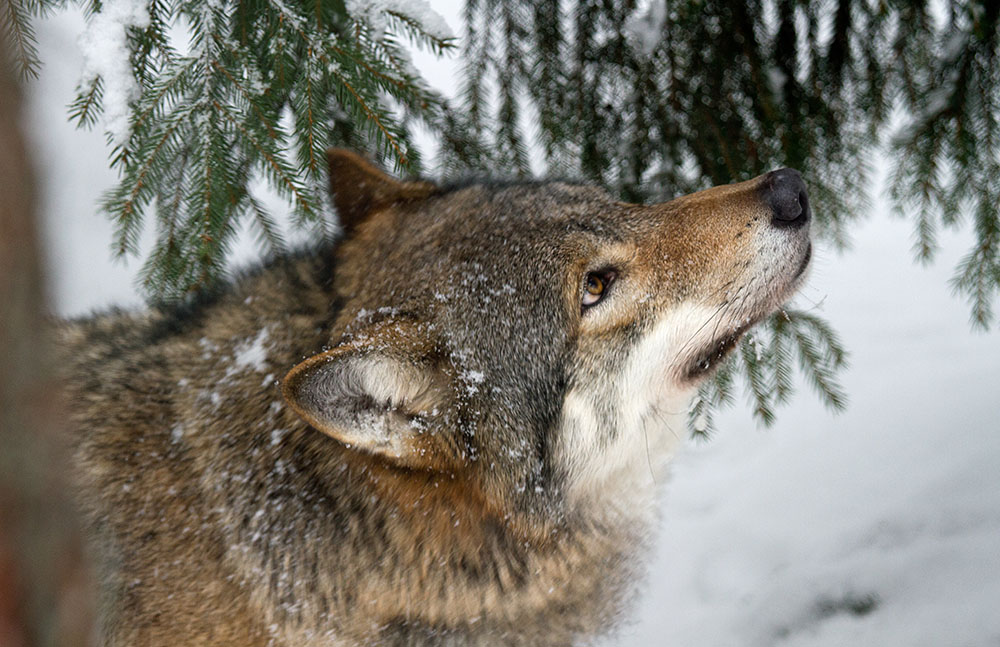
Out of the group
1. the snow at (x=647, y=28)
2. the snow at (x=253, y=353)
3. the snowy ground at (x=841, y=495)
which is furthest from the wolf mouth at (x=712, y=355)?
the snow at (x=647, y=28)

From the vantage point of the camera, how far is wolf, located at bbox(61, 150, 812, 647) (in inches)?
78.7

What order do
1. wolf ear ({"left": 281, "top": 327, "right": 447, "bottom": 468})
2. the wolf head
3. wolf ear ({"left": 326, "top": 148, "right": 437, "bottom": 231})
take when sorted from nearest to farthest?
wolf ear ({"left": 281, "top": 327, "right": 447, "bottom": 468}), the wolf head, wolf ear ({"left": 326, "top": 148, "right": 437, "bottom": 231})

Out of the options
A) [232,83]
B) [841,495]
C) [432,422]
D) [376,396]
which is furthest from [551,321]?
[841,495]

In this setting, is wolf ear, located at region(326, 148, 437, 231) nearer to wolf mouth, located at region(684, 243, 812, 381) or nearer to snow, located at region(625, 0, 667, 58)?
wolf mouth, located at region(684, 243, 812, 381)

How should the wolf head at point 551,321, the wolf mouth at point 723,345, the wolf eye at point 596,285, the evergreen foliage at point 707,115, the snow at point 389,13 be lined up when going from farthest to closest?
the evergreen foliage at point 707,115
the snow at point 389,13
the wolf mouth at point 723,345
the wolf eye at point 596,285
the wolf head at point 551,321

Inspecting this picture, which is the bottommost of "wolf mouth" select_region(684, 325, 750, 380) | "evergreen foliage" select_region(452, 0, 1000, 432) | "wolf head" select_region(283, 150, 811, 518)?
"wolf mouth" select_region(684, 325, 750, 380)

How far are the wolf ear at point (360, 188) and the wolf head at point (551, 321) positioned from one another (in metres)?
0.16

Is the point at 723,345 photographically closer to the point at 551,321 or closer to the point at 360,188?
the point at 551,321

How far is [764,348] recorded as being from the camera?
3.55m

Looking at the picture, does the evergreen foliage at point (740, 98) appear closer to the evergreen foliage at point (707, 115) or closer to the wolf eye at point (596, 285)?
the evergreen foliage at point (707, 115)

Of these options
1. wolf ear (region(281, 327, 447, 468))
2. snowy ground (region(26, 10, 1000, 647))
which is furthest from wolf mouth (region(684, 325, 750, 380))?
wolf ear (region(281, 327, 447, 468))

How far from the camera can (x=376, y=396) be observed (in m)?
1.84

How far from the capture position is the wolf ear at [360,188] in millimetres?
2584

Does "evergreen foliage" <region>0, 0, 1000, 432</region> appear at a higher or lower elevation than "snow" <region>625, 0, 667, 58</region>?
lower
